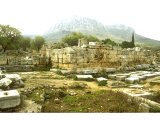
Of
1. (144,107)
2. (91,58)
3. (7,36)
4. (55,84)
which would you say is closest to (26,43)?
(7,36)

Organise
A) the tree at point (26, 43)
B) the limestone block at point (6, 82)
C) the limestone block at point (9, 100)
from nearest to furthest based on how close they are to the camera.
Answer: the limestone block at point (9, 100), the limestone block at point (6, 82), the tree at point (26, 43)

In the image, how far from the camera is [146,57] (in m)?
16.3

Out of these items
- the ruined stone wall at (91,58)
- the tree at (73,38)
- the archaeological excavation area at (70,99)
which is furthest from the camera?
the tree at (73,38)

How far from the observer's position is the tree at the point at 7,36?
3051 cm

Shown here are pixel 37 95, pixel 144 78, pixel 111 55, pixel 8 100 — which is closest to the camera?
pixel 8 100

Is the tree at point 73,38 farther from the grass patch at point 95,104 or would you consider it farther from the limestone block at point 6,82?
the grass patch at point 95,104

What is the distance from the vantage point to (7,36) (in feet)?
107

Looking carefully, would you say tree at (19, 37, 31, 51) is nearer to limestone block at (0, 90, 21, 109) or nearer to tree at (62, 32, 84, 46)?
tree at (62, 32, 84, 46)

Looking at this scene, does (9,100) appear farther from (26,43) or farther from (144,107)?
(26,43)

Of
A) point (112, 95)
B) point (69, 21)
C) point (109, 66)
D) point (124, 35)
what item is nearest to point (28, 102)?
point (112, 95)

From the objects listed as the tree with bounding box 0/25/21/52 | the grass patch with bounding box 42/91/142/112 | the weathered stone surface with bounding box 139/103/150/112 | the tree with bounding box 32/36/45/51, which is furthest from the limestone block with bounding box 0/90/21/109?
the tree with bounding box 32/36/45/51

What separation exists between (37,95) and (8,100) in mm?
1517

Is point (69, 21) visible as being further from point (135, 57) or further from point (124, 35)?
point (124, 35)

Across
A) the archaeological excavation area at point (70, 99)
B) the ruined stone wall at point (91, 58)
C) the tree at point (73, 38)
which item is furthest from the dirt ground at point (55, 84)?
the tree at point (73, 38)
